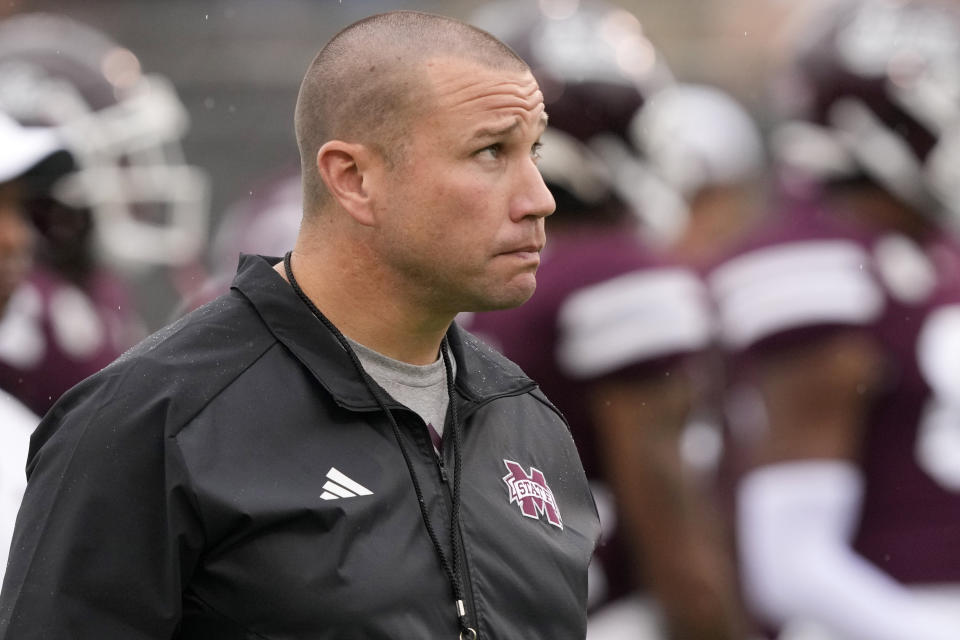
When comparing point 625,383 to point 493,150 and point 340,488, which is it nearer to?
point 493,150

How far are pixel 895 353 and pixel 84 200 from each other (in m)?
2.31

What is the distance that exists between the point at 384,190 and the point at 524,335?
205 cm

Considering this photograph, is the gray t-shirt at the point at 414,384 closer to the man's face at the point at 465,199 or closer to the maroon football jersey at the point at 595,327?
the man's face at the point at 465,199

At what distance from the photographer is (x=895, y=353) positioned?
13.8 ft

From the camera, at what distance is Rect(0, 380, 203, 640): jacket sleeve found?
1.92 meters

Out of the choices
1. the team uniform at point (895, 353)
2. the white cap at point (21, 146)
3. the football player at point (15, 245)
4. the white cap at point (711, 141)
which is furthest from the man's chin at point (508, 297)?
the white cap at point (711, 141)

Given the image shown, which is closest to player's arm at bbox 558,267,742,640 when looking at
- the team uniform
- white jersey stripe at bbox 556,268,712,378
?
white jersey stripe at bbox 556,268,712,378

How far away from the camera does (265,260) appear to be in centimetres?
226

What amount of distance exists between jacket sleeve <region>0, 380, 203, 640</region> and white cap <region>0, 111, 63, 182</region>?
2505mm

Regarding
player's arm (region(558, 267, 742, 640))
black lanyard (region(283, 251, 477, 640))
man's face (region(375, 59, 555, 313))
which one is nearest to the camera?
black lanyard (region(283, 251, 477, 640))

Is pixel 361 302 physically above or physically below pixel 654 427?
above

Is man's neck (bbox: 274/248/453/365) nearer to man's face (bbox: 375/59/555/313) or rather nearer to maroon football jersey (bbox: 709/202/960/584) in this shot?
man's face (bbox: 375/59/555/313)

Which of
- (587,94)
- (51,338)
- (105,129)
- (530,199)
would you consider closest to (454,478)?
(530,199)

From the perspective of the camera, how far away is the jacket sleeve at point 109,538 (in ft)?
6.30
